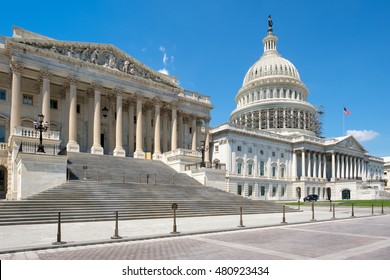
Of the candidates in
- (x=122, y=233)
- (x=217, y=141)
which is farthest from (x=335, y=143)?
(x=122, y=233)

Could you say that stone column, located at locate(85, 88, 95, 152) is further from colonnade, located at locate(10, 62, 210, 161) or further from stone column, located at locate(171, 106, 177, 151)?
stone column, located at locate(171, 106, 177, 151)

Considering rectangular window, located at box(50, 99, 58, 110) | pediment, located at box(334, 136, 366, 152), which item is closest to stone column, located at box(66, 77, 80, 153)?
→ rectangular window, located at box(50, 99, 58, 110)

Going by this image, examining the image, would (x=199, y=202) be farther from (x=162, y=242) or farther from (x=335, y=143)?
(x=335, y=143)

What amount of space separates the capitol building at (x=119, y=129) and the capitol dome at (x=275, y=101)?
54.1 feet

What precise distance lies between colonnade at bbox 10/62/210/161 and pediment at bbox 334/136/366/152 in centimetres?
5457

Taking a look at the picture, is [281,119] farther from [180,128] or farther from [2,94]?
[2,94]

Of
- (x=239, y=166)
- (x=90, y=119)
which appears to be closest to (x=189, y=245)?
(x=90, y=119)

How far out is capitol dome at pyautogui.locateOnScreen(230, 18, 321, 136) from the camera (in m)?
104

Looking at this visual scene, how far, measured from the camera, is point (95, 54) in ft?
144

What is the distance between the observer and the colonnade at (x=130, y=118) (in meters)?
38.1

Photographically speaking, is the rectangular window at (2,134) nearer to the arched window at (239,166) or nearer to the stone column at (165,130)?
the stone column at (165,130)

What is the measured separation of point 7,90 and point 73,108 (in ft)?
27.3

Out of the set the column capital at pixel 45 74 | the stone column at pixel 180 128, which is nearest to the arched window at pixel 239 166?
the stone column at pixel 180 128

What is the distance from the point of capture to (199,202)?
28.0 metres
